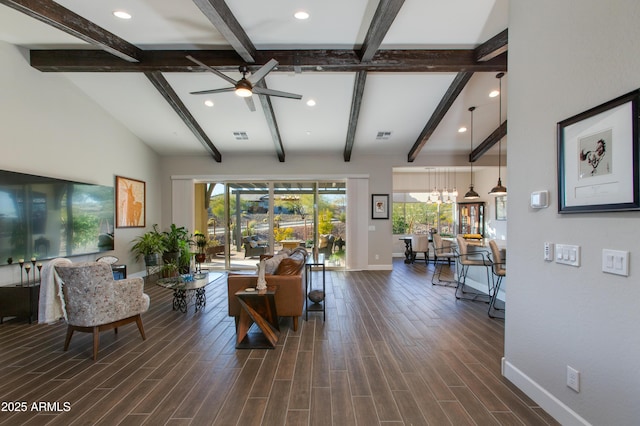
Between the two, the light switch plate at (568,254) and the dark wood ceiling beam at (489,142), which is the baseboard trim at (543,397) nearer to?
the light switch plate at (568,254)

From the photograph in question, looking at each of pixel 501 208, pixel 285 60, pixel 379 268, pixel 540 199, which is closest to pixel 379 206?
pixel 379 268

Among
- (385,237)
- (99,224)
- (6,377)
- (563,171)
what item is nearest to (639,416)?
(563,171)

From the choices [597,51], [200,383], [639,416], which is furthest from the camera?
[200,383]

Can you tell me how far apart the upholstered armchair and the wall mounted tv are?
68.3 inches

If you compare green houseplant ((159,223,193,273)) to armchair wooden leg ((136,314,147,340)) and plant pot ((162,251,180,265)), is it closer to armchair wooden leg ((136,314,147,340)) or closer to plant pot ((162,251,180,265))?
plant pot ((162,251,180,265))

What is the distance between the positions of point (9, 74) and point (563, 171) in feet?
20.6

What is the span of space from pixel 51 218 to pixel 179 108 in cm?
267

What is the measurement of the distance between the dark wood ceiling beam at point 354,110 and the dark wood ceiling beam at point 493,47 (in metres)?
1.61

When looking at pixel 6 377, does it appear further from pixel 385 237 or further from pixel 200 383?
pixel 385 237

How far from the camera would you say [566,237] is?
6.18 ft

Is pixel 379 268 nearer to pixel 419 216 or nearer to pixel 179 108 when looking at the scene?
pixel 419 216

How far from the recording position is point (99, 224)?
17.3 ft

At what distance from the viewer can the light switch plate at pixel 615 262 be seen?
59.3 inches

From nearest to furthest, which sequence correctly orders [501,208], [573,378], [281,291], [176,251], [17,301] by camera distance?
[573,378], [281,291], [17,301], [176,251], [501,208]
